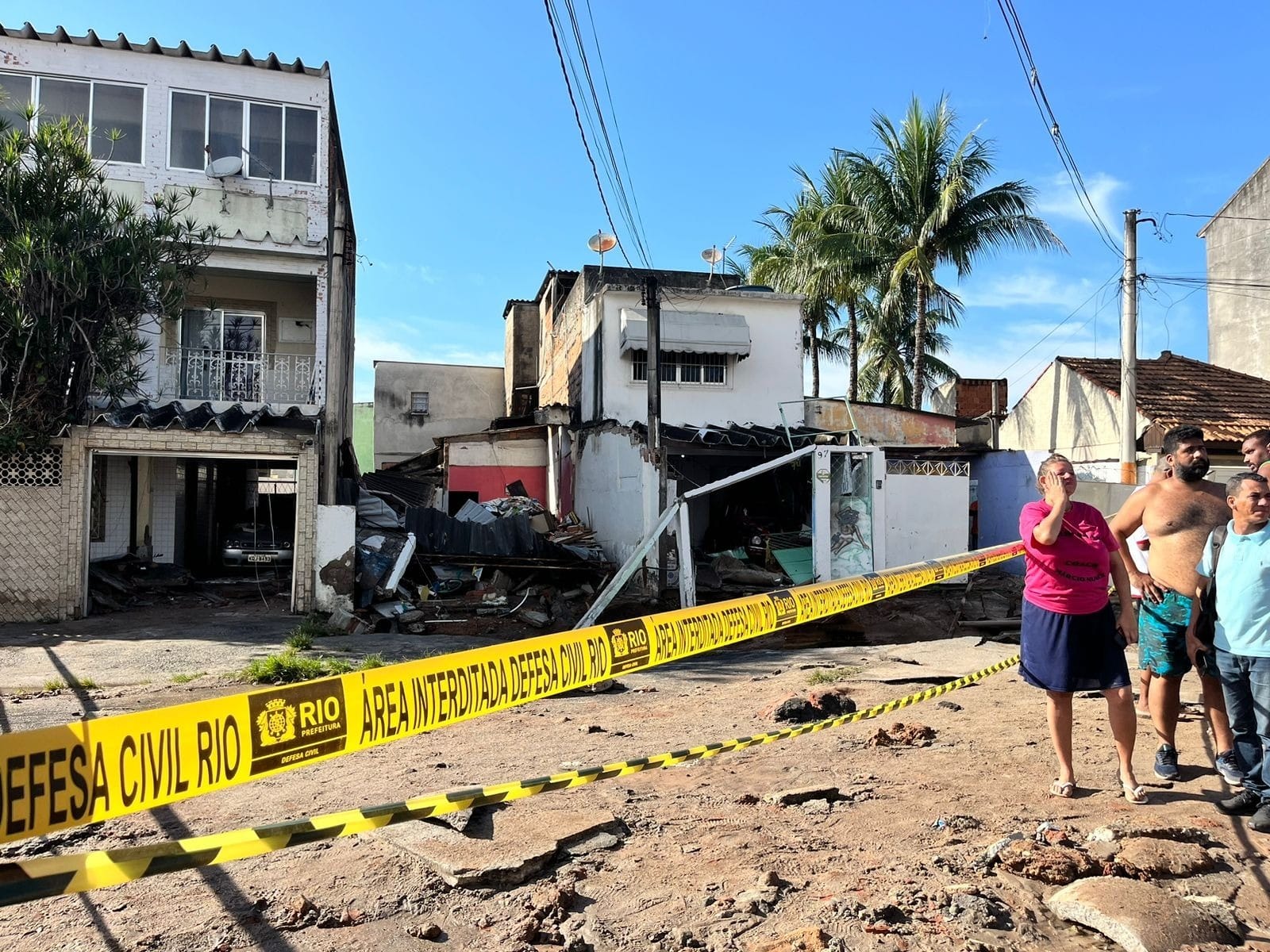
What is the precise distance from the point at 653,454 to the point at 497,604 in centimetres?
342

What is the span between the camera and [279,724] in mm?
2881

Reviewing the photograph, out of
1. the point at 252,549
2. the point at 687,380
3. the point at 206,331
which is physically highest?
the point at 206,331

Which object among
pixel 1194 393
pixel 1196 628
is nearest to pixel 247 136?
pixel 1196 628

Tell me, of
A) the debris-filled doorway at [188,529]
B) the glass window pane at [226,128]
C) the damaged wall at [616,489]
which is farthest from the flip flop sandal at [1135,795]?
the glass window pane at [226,128]

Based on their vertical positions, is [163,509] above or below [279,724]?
above

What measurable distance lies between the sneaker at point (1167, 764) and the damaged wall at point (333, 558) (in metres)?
10.7

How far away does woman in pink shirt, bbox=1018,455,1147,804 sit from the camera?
13.4 ft

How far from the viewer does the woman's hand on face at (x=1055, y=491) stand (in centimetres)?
405

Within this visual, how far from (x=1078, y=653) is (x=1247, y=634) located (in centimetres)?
68

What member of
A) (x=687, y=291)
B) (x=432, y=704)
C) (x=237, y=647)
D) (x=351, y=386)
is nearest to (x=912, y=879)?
(x=432, y=704)

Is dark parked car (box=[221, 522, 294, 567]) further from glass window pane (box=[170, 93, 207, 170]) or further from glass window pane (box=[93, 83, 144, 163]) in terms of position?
glass window pane (box=[93, 83, 144, 163])

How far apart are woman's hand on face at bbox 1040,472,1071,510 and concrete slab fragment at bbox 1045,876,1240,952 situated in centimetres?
164

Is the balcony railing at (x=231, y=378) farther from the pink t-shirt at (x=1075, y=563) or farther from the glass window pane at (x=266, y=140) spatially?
→ the pink t-shirt at (x=1075, y=563)

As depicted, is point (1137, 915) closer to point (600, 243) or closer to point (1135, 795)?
point (1135, 795)
